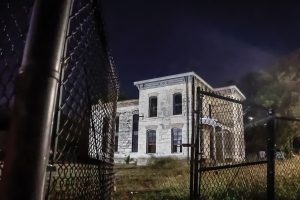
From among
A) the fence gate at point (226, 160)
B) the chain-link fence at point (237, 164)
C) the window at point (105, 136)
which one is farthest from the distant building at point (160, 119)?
the window at point (105, 136)

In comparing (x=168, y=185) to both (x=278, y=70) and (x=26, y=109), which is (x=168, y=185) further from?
(x=278, y=70)

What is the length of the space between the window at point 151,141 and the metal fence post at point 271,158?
2311cm

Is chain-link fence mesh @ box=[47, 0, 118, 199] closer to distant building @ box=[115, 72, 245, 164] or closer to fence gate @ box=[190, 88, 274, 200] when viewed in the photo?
fence gate @ box=[190, 88, 274, 200]

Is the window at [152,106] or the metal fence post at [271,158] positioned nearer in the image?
the metal fence post at [271,158]

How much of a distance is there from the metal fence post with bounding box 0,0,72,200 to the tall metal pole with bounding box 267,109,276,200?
5237mm

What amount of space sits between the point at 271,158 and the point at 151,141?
23.6 m

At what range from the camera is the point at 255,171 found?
30.3ft

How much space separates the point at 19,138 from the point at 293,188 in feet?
25.6

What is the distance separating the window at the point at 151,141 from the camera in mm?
28422

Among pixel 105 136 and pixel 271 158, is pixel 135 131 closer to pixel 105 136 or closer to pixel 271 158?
pixel 271 158

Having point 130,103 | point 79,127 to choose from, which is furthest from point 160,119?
point 79,127

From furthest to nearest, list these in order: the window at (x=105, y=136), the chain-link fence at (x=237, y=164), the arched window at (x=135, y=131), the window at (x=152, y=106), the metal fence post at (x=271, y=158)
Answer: the arched window at (x=135, y=131)
the window at (x=152, y=106)
the metal fence post at (x=271, y=158)
the chain-link fence at (x=237, y=164)
the window at (x=105, y=136)

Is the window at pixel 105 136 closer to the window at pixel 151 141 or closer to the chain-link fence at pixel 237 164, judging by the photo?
the chain-link fence at pixel 237 164

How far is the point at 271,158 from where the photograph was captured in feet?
18.0
